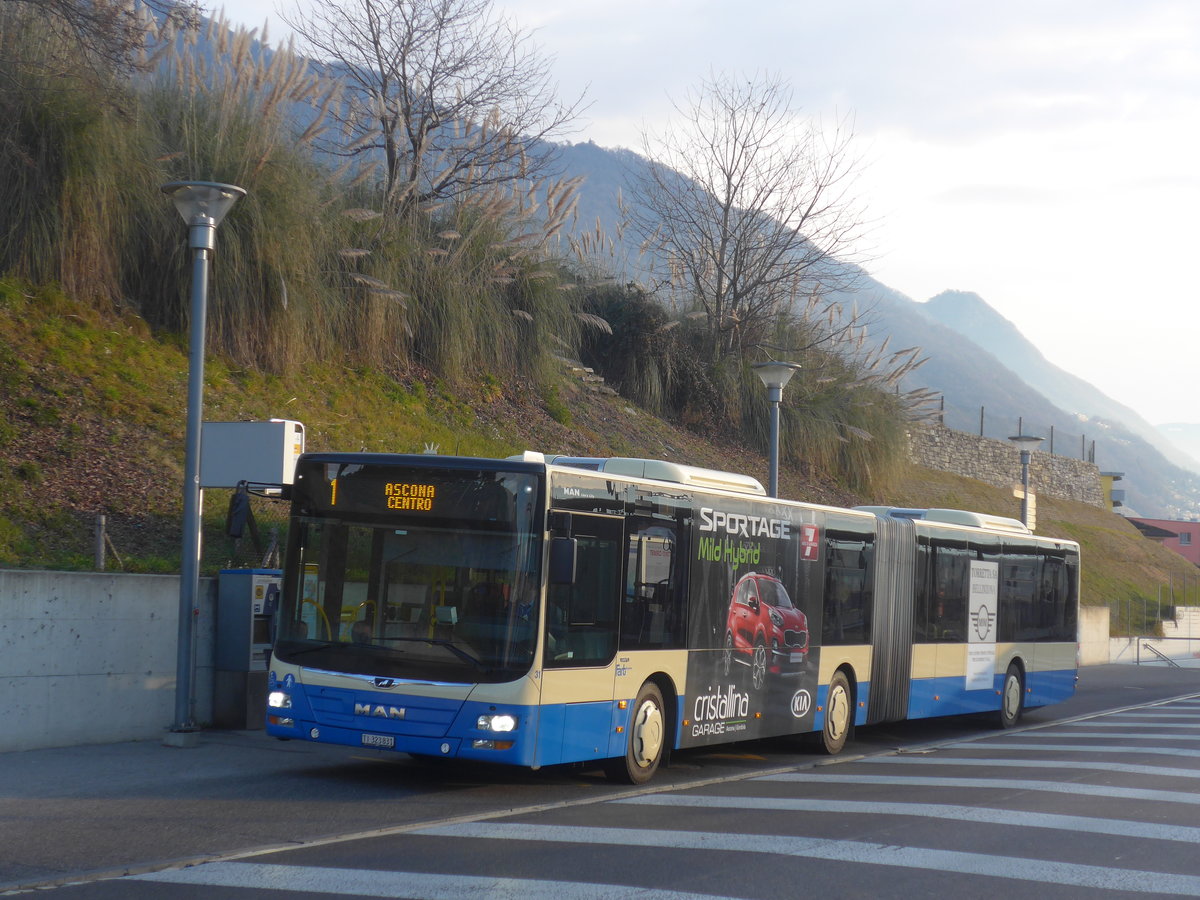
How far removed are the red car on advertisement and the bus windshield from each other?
10.8ft

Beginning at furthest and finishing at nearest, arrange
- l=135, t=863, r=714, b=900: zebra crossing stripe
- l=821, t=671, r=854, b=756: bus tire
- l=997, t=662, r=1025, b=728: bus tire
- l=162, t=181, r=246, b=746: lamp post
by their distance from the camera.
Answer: l=997, t=662, r=1025, b=728: bus tire, l=821, t=671, r=854, b=756: bus tire, l=162, t=181, r=246, b=746: lamp post, l=135, t=863, r=714, b=900: zebra crossing stripe

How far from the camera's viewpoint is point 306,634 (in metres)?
10.4

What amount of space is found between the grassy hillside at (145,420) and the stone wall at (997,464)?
1628 centimetres

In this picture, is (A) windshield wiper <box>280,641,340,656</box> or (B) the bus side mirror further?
(A) windshield wiper <box>280,641,340,656</box>

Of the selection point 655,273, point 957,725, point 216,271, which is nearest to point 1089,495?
point 655,273

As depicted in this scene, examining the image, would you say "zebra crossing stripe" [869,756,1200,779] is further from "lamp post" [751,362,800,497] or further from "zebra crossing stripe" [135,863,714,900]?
"zebra crossing stripe" [135,863,714,900]

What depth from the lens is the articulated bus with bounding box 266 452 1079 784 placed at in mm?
9875

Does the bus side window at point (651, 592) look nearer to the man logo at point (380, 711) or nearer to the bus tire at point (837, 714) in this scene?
the man logo at point (380, 711)

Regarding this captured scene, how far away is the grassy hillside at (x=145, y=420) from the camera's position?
14.1m

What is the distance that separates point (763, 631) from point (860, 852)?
509cm

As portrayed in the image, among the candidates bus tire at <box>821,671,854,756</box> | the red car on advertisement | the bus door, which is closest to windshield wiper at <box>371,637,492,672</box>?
the bus door

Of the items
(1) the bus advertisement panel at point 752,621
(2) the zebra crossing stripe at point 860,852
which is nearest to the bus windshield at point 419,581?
(2) the zebra crossing stripe at point 860,852

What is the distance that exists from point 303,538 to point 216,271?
29.2 ft

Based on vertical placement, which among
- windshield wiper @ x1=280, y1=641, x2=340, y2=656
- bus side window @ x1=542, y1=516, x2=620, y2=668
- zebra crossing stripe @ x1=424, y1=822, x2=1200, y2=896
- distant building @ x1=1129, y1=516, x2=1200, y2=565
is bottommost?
zebra crossing stripe @ x1=424, y1=822, x2=1200, y2=896
